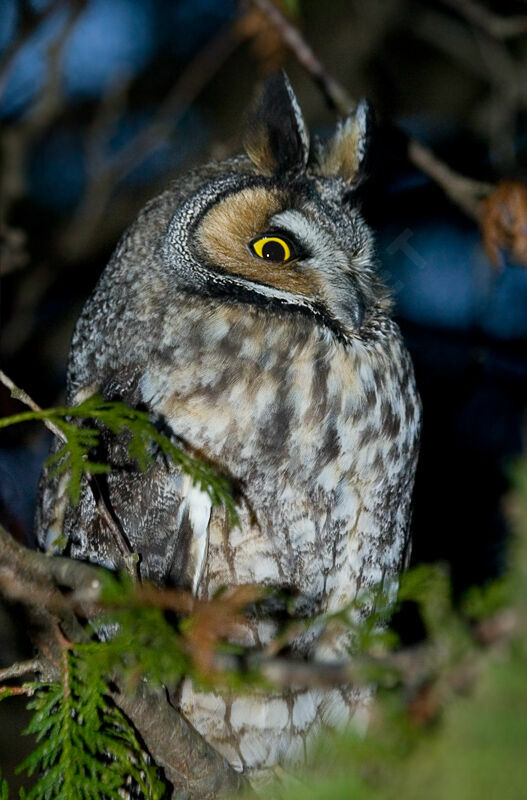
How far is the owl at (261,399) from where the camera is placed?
5.29ft

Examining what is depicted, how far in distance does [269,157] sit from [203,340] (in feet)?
1.51

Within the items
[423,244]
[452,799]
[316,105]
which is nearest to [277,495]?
[452,799]

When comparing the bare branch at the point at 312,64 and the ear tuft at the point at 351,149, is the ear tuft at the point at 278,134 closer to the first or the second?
the ear tuft at the point at 351,149

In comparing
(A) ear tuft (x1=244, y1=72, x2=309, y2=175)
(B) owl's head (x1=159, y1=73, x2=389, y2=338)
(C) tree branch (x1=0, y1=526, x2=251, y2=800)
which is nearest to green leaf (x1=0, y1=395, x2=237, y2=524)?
(C) tree branch (x1=0, y1=526, x2=251, y2=800)

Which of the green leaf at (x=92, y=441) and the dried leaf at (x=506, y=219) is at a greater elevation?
the green leaf at (x=92, y=441)

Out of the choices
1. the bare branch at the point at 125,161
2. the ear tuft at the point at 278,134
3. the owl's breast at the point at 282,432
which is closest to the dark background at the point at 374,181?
the bare branch at the point at 125,161

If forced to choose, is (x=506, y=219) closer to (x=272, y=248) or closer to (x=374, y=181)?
(x=374, y=181)

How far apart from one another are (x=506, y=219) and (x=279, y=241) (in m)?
0.78

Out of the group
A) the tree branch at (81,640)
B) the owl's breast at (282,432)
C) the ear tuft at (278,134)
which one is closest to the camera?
the tree branch at (81,640)

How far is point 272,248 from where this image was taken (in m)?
1.66

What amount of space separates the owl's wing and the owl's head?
292mm

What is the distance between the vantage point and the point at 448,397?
9.66 ft

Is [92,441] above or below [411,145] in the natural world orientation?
above

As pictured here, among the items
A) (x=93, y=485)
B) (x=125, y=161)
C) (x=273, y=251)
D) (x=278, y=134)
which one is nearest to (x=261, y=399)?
(x=273, y=251)
